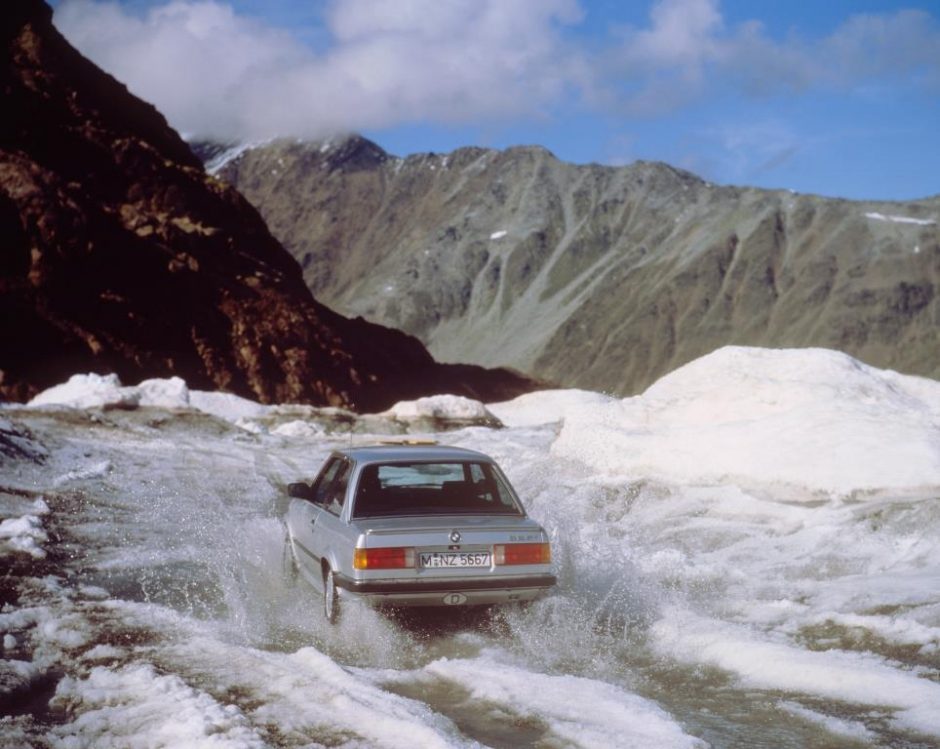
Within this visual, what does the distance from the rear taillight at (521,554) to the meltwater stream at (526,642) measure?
41 centimetres

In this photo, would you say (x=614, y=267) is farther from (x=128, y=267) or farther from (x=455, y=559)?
(x=455, y=559)

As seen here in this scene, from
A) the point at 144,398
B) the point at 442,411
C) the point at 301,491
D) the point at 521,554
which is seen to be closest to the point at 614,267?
the point at 442,411

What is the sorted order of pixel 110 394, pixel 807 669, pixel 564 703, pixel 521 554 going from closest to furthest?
pixel 564 703, pixel 807 669, pixel 521 554, pixel 110 394

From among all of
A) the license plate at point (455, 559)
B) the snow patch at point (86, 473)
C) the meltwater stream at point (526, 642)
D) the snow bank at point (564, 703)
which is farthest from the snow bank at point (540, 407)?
the snow bank at point (564, 703)

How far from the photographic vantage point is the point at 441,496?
23.8 ft

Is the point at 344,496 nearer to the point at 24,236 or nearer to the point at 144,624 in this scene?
the point at 144,624

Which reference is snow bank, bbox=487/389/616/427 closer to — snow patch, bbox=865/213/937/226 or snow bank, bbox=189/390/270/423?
snow bank, bbox=189/390/270/423

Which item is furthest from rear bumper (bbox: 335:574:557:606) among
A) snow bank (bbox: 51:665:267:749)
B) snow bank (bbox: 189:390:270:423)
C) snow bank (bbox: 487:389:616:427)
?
snow bank (bbox: 487:389:616:427)

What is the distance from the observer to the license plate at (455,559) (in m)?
6.29

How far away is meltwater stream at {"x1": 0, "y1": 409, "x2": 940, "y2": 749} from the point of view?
15.7 ft

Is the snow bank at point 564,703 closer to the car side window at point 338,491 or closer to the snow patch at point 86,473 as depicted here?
the car side window at point 338,491

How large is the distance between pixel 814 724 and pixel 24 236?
39.2m

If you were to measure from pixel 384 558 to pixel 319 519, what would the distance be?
1.19 meters

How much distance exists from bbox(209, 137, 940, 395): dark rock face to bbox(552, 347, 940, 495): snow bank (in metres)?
96.8
